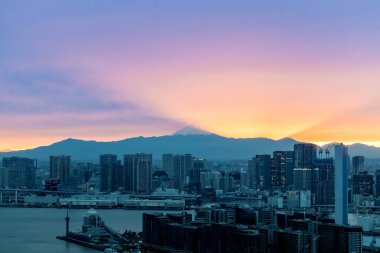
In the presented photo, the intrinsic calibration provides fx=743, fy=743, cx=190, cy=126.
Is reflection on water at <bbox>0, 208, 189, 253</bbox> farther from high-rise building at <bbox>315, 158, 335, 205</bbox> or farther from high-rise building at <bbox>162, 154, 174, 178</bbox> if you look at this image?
high-rise building at <bbox>162, 154, 174, 178</bbox>

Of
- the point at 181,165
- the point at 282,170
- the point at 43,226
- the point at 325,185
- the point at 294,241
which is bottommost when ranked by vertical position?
the point at 43,226

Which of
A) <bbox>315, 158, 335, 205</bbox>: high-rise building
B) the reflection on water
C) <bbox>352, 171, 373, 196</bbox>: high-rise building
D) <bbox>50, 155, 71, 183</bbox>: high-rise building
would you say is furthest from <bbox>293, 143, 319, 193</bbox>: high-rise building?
<bbox>50, 155, 71, 183</bbox>: high-rise building

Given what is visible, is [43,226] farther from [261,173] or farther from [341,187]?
[261,173]

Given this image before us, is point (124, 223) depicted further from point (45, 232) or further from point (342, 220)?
point (342, 220)

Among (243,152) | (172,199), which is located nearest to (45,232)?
(172,199)

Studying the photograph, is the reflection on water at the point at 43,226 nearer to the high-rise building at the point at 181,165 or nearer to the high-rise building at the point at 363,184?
the high-rise building at the point at 363,184

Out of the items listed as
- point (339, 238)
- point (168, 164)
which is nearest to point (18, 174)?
point (168, 164)

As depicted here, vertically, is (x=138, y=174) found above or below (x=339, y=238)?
above

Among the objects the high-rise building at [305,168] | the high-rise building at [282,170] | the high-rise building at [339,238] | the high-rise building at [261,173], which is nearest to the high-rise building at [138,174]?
the high-rise building at [261,173]
